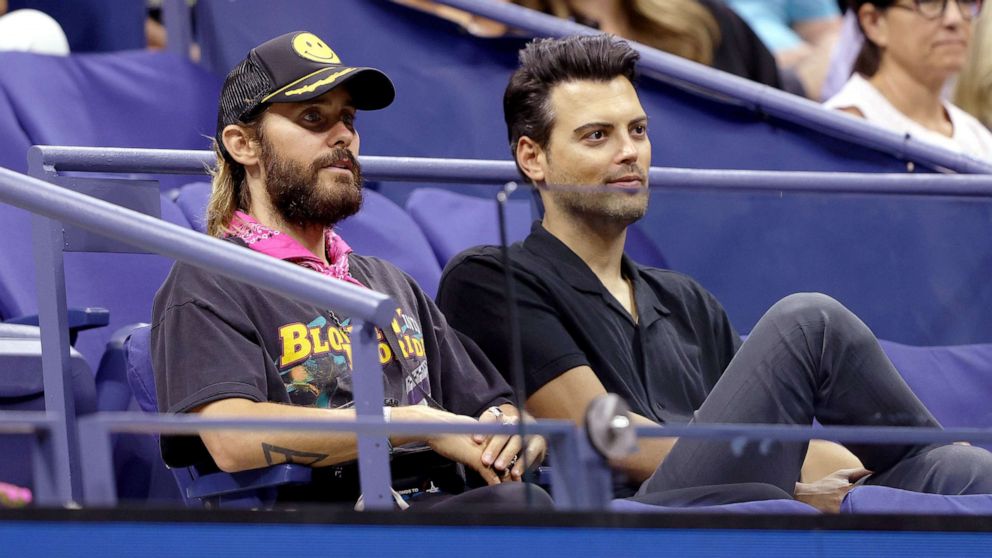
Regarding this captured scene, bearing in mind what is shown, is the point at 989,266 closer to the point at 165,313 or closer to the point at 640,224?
the point at 640,224

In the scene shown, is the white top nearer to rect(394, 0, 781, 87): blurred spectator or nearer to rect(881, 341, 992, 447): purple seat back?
rect(394, 0, 781, 87): blurred spectator

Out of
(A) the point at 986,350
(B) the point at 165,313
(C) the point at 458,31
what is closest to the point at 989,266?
(A) the point at 986,350

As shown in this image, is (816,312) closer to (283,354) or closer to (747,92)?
(283,354)

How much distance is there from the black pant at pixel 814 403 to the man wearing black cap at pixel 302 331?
0.29 meters

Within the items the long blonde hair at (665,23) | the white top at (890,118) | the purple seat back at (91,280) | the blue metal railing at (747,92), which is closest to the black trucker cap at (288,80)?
the purple seat back at (91,280)

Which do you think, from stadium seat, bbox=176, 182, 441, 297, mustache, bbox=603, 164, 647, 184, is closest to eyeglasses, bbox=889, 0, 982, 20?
stadium seat, bbox=176, 182, 441, 297

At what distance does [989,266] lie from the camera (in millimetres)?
2146

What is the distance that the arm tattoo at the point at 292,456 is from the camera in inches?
85.8

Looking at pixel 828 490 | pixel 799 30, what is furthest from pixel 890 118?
pixel 828 490

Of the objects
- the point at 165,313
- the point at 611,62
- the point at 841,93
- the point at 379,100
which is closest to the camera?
the point at 165,313

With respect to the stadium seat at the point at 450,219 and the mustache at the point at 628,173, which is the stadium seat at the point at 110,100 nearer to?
the stadium seat at the point at 450,219

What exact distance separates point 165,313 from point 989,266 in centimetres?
118

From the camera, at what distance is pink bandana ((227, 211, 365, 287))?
2590 mm

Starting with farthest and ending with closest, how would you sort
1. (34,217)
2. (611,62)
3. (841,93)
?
1. (841,93)
2. (611,62)
3. (34,217)
